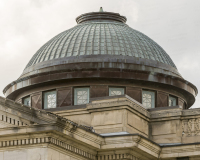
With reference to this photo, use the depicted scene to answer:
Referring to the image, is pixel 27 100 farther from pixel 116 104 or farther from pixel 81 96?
pixel 116 104

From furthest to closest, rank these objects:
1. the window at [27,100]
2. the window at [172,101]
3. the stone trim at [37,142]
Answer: the window at [27,100]
the window at [172,101]
the stone trim at [37,142]

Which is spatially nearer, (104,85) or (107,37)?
(104,85)

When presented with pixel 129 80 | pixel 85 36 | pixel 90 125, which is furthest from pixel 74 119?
pixel 85 36

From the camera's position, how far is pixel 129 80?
121ft

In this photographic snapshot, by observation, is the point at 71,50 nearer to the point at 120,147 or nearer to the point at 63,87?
the point at 63,87

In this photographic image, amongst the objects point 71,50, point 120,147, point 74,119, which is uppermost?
point 71,50

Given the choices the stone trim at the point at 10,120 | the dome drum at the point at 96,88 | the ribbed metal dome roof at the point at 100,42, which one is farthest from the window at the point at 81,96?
the stone trim at the point at 10,120

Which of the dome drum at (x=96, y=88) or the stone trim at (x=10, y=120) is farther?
the dome drum at (x=96, y=88)

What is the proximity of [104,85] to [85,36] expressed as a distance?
13.6ft

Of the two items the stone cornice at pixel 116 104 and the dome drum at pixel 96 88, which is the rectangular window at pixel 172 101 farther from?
the stone cornice at pixel 116 104

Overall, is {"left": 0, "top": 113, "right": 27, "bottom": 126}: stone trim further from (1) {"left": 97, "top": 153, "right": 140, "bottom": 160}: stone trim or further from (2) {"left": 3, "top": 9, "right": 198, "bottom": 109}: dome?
(2) {"left": 3, "top": 9, "right": 198, "bottom": 109}: dome

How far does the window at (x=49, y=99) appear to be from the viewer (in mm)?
37284

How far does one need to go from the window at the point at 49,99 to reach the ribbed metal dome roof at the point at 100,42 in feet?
7.22

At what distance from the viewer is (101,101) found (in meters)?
33.0
